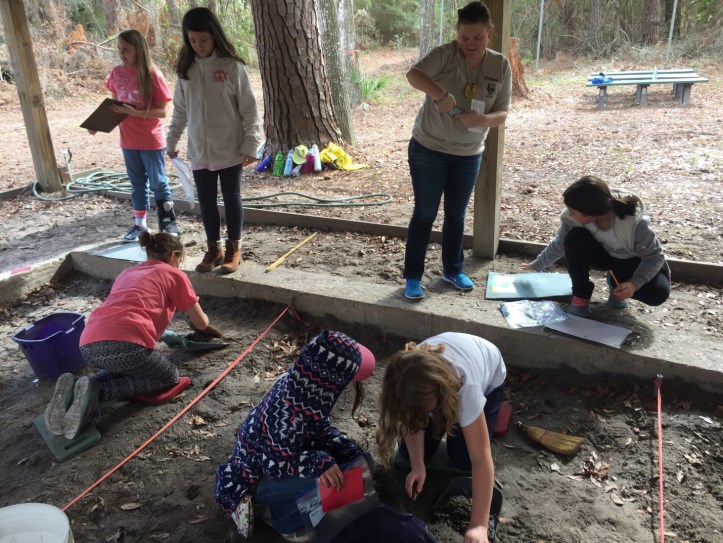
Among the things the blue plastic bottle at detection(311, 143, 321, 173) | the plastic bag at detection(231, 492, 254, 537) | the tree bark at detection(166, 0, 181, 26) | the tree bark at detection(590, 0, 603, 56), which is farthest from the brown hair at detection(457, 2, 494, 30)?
the tree bark at detection(166, 0, 181, 26)

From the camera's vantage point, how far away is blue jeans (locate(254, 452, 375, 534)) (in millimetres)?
1972

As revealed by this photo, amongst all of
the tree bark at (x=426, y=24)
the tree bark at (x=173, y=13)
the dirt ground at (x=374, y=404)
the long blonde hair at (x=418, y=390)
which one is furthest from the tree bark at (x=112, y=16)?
the long blonde hair at (x=418, y=390)

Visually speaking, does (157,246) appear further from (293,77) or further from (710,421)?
(293,77)

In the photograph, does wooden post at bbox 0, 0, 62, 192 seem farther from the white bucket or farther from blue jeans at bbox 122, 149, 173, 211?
the white bucket

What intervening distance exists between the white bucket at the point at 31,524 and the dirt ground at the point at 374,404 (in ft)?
1.01

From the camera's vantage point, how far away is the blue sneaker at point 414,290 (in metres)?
3.14

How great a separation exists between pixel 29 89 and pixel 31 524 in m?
5.13

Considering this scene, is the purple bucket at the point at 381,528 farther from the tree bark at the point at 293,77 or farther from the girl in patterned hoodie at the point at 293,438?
the tree bark at the point at 293,77

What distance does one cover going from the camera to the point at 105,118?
12.8 ft

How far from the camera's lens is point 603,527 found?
1979mm

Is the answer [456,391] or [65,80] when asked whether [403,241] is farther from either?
[65,80]

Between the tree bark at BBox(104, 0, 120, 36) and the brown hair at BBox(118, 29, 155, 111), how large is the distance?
14354 mm

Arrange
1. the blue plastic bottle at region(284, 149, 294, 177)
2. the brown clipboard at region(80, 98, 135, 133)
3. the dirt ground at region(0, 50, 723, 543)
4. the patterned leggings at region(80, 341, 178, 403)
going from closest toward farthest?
the dirt ground at region(0, 50, 723, 543), the patterned leggings at region(80, 341, 178, 403), the brown clipboard at region(80, 98, 135, 133), the blue plastic bottle at region(284, 149, 294, 177)

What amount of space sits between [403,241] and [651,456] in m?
2.32
